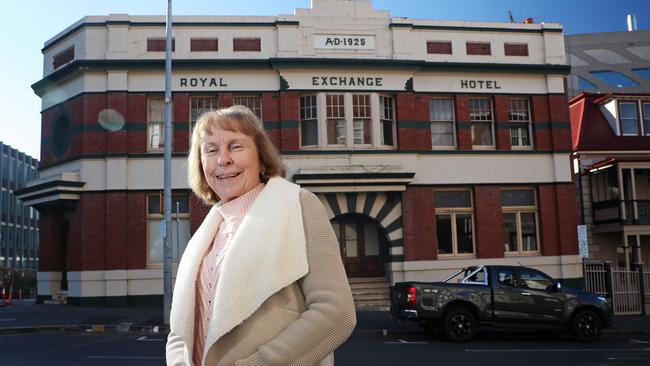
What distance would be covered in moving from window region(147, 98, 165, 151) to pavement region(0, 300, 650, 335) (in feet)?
18.9

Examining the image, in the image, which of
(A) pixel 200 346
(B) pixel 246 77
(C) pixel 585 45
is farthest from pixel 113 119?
(C) pixel 585 45

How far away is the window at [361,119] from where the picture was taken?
21.3m

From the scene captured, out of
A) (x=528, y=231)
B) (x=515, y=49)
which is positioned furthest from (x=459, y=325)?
(x=515, y=49)

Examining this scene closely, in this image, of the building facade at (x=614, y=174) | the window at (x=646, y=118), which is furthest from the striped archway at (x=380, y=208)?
the window at (x=646, y=118)

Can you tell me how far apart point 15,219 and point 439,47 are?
176 ft

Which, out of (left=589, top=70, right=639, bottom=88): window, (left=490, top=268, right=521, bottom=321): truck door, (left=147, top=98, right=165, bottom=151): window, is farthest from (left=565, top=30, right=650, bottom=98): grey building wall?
(left=490, top=268, right=521, bottom=321): truck door

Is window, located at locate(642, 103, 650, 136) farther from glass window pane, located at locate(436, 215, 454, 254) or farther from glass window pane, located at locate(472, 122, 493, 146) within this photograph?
glass window pane, located at locate(436, 215, 454, 254)

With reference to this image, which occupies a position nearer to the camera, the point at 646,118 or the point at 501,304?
the point at 501,304

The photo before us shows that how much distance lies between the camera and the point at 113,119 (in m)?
20.6

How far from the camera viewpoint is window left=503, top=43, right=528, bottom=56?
74.8 feet

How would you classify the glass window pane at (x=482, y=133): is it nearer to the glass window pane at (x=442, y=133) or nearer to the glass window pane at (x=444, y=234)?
the glass window pane at (x=442, y=133)

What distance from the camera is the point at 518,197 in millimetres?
22281

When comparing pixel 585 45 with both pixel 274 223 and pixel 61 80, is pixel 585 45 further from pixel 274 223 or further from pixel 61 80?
pixel 274 223

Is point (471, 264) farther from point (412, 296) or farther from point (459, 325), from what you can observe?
point (412, 296)
